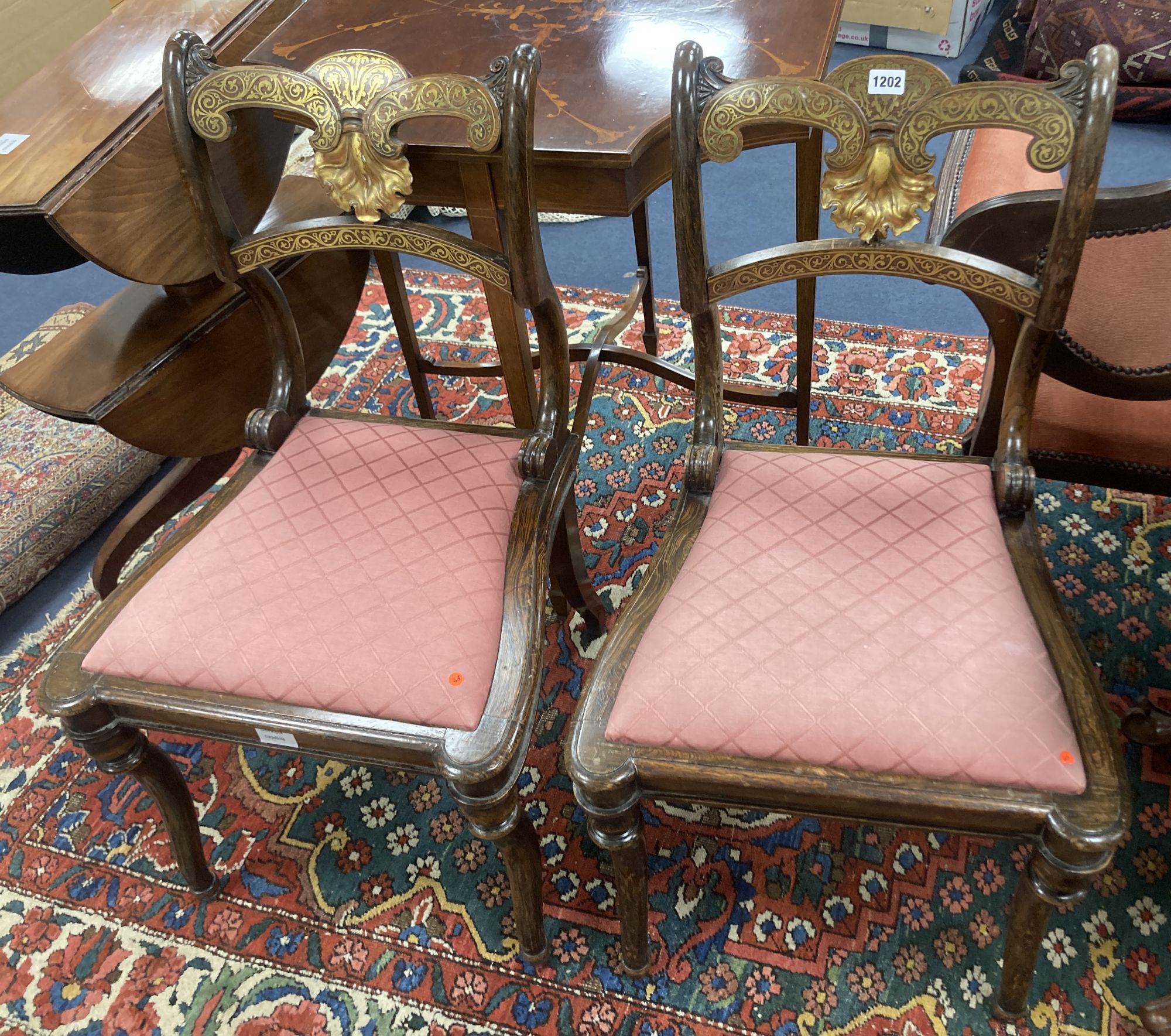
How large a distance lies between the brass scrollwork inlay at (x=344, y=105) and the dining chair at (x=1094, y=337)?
640mm

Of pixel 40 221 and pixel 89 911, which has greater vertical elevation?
pixel 40 221

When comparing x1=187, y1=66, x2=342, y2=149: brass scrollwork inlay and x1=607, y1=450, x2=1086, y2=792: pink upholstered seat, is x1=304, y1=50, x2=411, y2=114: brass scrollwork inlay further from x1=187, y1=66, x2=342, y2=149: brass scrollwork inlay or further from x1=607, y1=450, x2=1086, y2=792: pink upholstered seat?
x1=607, y1=450, x2=1086, y2=792: pink upholstered seat

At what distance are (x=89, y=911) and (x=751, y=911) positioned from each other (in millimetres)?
973

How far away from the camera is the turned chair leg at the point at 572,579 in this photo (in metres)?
1.43

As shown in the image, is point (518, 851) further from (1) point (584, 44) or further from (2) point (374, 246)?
(1) point (584, 44)

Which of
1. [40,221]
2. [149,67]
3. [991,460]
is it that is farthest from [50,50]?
[991,460]

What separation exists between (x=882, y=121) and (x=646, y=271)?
42.7 inches

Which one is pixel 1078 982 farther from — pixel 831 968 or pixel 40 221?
pixel 40 221

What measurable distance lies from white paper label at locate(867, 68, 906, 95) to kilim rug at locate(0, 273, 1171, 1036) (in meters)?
0.53

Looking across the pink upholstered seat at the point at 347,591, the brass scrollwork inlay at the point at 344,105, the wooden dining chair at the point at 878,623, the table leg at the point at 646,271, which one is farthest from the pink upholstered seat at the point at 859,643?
the table leg at the point at 646,271

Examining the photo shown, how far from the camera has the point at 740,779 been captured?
93 cm

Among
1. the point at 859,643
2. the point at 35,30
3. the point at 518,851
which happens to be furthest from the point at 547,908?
the point at 35,30

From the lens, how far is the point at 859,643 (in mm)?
985

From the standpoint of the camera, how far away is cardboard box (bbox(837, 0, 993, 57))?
118 inches
